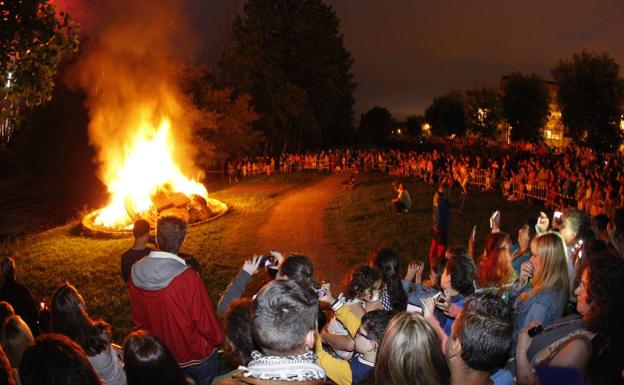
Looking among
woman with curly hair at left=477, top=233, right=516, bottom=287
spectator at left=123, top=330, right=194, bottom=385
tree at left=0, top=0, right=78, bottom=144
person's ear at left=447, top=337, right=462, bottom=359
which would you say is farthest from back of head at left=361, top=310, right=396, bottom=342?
tree at left=0, top=0, right=78, bottom=144

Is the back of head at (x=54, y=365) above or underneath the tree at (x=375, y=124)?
underneath

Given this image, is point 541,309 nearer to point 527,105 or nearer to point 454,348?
point 454,348

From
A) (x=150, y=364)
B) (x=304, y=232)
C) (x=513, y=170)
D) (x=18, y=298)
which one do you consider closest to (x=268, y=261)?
(x=150, y=364)

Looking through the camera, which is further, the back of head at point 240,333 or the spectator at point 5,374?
the back of head at point 240,333

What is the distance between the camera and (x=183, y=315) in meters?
4.62

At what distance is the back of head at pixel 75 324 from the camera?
4.30 m

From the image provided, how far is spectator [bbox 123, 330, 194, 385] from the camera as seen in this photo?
3.13 meters

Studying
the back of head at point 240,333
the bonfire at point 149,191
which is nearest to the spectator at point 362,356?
the back of head at point 240,333

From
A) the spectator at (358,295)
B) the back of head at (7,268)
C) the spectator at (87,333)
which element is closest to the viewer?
the spectator at (87,333)

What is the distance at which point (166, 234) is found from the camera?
468cm

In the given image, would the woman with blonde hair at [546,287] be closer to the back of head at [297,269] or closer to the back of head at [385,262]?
the back of head at [385,262]

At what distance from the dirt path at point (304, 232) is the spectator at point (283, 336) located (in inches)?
364

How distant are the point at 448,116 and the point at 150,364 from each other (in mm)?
71084

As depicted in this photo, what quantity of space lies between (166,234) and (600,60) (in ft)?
134
